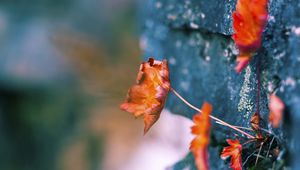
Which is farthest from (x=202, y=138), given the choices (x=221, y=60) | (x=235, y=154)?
(x=221, y=60)

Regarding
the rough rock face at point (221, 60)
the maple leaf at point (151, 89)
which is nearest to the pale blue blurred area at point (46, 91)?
the rough rock face at point (221, 60)

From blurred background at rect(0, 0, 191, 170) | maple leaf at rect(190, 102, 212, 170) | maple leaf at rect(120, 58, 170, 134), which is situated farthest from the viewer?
blurred background at rect(0, 0, 191, 170)

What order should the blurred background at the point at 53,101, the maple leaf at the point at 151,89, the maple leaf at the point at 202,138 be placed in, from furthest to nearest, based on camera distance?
the blurred background at the point at 53,101, the maple leaf at the point at 151,89, the maple leaf at the point at 202,138

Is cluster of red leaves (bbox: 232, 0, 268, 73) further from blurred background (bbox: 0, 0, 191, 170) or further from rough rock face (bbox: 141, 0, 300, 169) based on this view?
blurred background (bbox: 0, 0, 191, 170)

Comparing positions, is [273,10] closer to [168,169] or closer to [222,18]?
[222,18]

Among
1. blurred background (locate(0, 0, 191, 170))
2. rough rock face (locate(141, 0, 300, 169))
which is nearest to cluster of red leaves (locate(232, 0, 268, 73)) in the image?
rough rock face (locate(141, 0, 300, 169))

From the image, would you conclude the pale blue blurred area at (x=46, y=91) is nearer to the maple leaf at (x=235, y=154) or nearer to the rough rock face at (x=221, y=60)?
the rough rock face at (x=221, y=60)

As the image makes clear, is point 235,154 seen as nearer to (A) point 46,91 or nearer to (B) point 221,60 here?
(B) point 221,60
